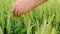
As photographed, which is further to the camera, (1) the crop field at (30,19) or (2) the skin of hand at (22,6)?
(1) the crop field at (30,19)

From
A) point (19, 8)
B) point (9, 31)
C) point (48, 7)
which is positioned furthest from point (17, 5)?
point (48, 7)

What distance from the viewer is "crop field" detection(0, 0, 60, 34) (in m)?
0.94

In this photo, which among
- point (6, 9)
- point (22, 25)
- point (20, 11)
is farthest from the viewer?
point (6, 9)

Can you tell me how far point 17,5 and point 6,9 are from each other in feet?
1.50

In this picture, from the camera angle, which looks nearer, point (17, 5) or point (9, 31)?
point (17, 5)

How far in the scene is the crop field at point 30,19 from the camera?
0.94 metres

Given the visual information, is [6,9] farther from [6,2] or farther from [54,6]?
[54,6]

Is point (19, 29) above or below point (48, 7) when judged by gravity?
below

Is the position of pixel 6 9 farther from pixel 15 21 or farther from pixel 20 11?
A: pixel 20 11

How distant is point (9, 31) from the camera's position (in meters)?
0.93

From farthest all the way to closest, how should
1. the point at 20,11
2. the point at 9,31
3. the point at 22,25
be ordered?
the point at 22,25
the point at 9,31
the point at 20,11

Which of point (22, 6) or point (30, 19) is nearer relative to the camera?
point (22, 6)

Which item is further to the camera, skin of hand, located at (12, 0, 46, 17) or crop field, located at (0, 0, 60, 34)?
crop field, located at (0, 0, 60, 34)

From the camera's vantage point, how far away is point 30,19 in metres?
1.01
